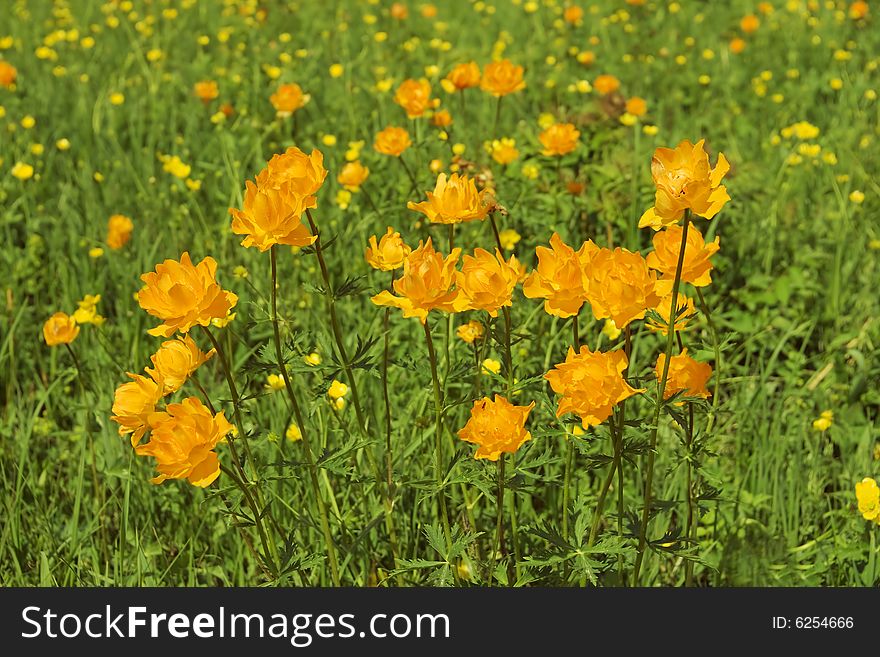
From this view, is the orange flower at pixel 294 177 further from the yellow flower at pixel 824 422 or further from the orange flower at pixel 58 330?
the yellow flower at pixel 824 422

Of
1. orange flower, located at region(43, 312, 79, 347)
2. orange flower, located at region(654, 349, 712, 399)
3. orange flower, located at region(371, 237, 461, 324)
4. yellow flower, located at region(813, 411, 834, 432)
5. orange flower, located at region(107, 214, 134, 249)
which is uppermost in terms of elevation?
orange flower, located at region(107, 214, 134, 249)

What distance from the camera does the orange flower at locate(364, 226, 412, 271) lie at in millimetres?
1452

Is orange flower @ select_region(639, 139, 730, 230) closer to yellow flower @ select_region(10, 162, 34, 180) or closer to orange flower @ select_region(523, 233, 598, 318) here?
orange flower @ select_region(523, 233, 598, 318)

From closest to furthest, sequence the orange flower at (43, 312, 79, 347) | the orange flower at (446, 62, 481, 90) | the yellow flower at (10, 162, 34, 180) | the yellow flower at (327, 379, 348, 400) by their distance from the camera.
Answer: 1. the yellow flower at (327, 379, 348, 400)
2. the orange flower at (43, 312, 79, 347)
3. the orange flower at (446, 62, 481, 90)
4. the yellow flower at (10, 162, 34, 180)

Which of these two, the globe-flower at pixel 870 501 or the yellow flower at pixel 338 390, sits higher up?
the yellow flower at pixel 338 390

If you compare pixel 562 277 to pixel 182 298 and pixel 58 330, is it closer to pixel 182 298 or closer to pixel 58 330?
pixel 182 298

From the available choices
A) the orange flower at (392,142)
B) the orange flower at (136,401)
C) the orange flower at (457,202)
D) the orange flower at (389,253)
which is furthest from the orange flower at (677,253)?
the orange flower at (392,142)

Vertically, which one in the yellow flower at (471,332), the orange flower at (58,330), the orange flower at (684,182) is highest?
the orange flower at (58,330)

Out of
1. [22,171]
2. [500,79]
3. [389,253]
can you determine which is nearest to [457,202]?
[389,253]

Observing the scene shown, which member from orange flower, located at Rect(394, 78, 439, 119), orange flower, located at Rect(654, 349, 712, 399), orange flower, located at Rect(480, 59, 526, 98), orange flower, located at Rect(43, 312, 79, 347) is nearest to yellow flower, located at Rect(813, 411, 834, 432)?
orange flower, located at Rect(654, 349, 712, 399)

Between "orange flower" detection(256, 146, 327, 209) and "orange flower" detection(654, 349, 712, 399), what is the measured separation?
0.58m

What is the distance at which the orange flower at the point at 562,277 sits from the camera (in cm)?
126

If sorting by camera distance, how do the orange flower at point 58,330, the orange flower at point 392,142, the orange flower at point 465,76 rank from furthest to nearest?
the orange flower at point 465,76 → the orange flower at point 392,142 → the orange flower at point 58,330

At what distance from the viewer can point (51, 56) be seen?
417 cm
